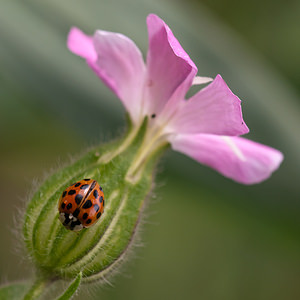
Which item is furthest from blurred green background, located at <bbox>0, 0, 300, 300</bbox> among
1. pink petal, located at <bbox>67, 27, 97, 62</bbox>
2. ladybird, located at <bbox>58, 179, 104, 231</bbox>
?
ladybird, located at <bbox>58, 179, 104, 231</bbox>

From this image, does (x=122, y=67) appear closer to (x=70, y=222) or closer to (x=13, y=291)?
(x=70, y=222)

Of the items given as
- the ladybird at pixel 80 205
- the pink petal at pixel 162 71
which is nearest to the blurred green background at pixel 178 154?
the pink petal at pixel 162 71

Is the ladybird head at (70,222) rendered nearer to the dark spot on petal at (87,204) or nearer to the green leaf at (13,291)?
the dark spot on petal at (87,204)

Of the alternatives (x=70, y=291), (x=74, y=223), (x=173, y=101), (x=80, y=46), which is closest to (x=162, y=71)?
(x=173, y=101)

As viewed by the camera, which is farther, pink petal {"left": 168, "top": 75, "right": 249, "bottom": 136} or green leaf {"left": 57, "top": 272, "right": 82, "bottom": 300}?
pink petal {"left": 168, "top": 75, "right": 249, "bottom": 136}

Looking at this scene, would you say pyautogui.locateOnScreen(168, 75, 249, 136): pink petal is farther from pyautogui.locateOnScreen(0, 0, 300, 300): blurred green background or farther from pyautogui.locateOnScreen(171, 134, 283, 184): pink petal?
pyautogui.locateOnScreen(0, 0, 300, 300): blurred green background

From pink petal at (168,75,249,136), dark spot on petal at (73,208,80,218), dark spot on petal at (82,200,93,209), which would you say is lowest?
dark spot on petal at (73,208,80,218)
